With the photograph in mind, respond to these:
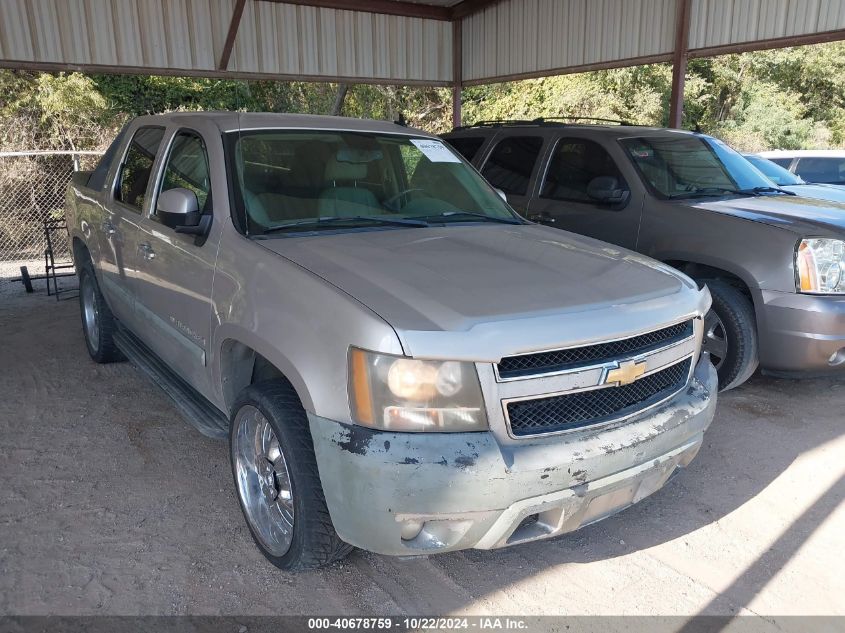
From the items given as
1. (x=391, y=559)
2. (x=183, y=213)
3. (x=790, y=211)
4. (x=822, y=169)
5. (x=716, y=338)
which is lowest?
(x=391, y=559)

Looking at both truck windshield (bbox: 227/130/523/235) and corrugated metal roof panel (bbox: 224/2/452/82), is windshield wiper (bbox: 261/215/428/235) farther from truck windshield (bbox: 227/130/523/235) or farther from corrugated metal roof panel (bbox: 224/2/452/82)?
corrugated metal roof panel (bbox: 224/2/452/82)

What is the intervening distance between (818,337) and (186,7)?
9.28m

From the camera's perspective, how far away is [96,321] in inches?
215

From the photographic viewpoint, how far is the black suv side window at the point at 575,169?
5836mm

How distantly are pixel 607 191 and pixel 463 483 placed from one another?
12.2ft

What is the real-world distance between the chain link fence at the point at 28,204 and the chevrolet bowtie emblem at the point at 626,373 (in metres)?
11.2

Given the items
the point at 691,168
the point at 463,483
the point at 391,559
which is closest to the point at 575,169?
the point at 691,168

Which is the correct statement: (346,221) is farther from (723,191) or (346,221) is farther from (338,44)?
(338,44)

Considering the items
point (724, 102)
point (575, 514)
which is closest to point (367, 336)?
point (575, 514)

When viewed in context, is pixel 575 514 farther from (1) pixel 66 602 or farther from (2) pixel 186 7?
(2) pixel 186 7

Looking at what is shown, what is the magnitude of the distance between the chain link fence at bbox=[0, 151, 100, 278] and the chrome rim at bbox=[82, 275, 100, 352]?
6583 mm

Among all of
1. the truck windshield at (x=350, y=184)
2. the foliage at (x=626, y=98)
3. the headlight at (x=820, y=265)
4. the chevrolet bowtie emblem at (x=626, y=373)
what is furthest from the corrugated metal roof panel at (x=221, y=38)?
the foliage at (x=626, y=98)

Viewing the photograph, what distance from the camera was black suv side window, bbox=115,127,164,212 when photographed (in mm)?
4289

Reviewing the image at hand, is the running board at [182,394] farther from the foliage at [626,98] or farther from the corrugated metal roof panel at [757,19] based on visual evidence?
the foliage at [626,98]
